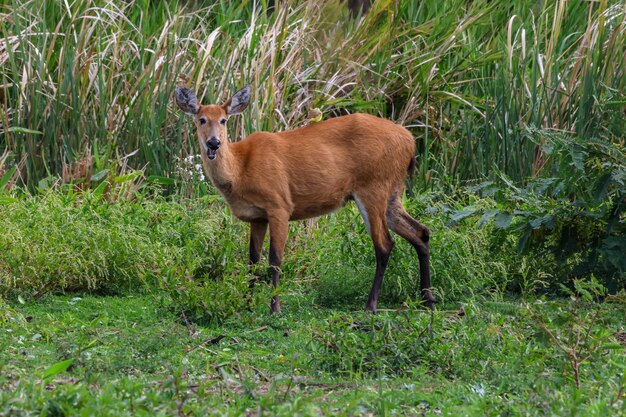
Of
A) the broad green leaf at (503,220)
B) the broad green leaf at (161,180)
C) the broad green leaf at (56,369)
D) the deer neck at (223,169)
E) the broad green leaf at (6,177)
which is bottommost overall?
the broad green leaf at (161,180)

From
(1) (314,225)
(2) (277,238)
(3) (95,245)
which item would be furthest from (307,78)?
(3) (95,245)

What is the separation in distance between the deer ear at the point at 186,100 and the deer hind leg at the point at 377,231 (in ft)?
4.12

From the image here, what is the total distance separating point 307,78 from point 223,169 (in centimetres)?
300

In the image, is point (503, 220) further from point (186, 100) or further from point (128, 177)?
point (128, 177)

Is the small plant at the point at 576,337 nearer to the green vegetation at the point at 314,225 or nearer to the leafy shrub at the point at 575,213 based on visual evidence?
the green vegetation at the point at 314,225

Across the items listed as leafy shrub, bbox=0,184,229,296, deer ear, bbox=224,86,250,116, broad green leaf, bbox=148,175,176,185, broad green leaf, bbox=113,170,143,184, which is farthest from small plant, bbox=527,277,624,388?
broad green leaf, bbox=148,175,176,185

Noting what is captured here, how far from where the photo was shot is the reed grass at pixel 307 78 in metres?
8.91

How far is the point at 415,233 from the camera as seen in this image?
24.2 ft

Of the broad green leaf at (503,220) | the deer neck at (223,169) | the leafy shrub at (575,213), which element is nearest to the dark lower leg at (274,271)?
the deer neck at (223,169)

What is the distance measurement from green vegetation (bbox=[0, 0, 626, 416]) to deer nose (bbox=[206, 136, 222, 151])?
0.62 meters

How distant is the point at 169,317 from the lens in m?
6.40

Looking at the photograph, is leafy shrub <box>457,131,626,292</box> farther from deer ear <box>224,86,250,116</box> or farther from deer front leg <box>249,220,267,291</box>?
deer ear <box>224,86,250,116</box>

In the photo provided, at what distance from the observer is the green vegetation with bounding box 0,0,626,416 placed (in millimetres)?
4641

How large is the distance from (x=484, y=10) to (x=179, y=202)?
3.74m
